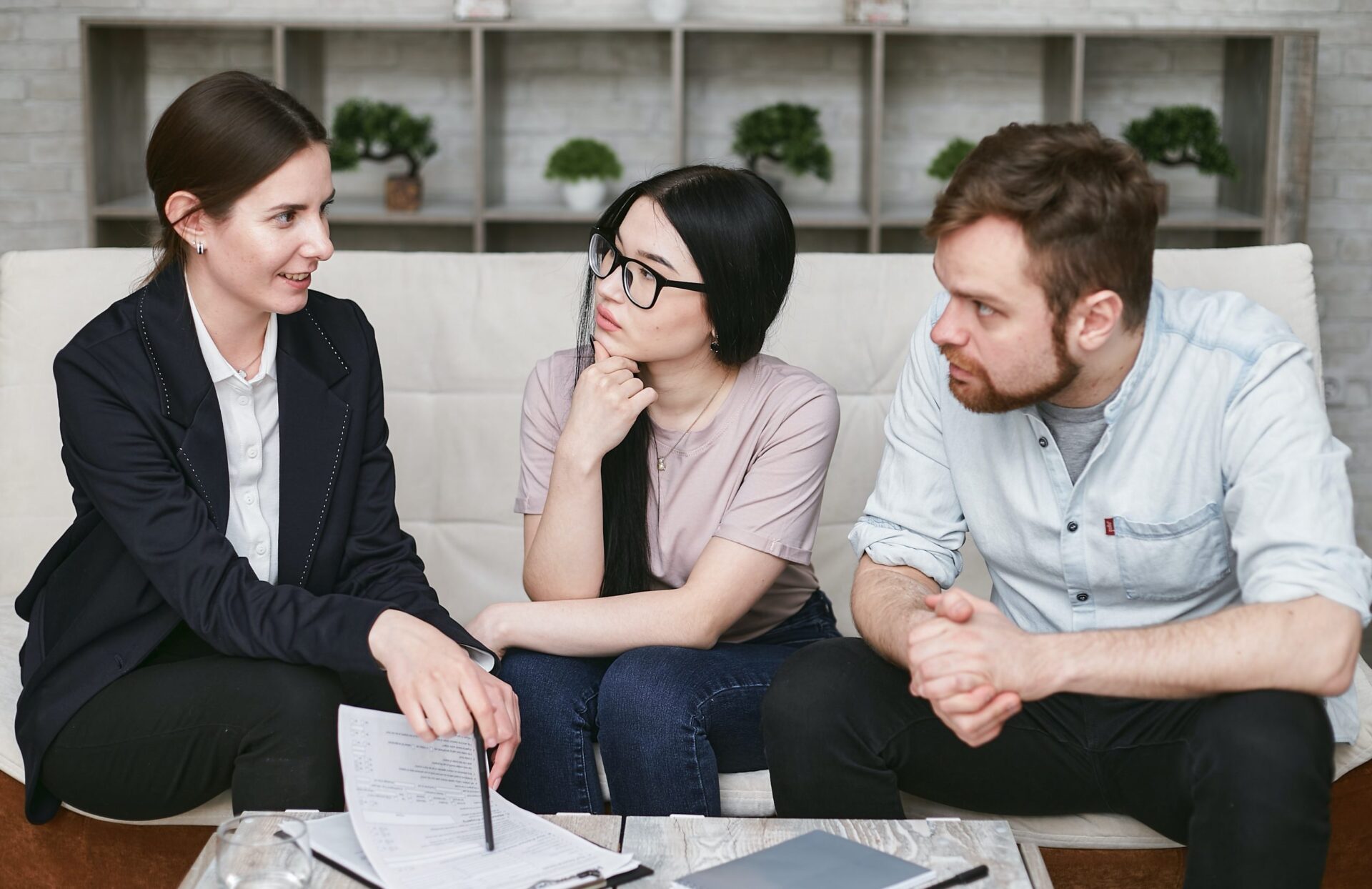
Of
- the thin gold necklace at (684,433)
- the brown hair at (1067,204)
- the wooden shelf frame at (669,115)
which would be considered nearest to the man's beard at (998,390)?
the brown hair at (1067,204)

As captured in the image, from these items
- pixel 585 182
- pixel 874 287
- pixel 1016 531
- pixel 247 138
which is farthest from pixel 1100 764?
pixel 585 182

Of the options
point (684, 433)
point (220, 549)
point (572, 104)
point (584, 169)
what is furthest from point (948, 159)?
point (220, 549)

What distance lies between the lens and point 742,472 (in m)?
1.77

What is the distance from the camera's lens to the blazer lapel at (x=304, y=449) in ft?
5.51

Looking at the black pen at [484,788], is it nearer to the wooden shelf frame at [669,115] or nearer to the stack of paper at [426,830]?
the stack of paper at [426,830]

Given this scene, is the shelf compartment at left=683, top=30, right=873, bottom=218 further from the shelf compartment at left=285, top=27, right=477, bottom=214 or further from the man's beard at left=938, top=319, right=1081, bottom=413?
the man's beard at left=938, top=319, right=1081, bottom=413

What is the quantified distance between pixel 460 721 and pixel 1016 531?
683mm

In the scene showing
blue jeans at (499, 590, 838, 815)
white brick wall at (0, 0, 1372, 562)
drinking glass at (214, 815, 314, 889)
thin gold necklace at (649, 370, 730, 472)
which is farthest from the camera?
white brick wall at (0, 0, 1372, 562)

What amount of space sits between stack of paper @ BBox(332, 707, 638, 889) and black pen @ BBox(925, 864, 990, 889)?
27 cm

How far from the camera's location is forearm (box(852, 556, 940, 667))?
1.50 m

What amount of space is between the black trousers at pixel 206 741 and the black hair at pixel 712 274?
43 centimetres

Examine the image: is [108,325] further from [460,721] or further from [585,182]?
[585,182]

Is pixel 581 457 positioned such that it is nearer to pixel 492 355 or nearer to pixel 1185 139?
pixel 492 355

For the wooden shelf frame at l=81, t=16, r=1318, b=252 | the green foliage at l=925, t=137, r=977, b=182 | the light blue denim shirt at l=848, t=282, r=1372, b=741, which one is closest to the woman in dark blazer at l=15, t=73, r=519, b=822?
the light blue denim shirt at l=848, t=282, r=1372, b=741
